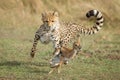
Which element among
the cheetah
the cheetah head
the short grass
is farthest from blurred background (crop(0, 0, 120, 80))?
the cheetah head

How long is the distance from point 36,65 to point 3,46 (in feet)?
10.0

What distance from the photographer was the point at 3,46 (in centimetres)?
1639

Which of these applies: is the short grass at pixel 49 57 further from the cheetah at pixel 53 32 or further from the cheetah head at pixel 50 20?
the cheetah head at pixel 50 20

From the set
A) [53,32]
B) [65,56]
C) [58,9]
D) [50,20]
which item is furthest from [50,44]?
[58,9]

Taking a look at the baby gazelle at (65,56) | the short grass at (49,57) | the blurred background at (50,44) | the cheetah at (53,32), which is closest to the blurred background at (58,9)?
the blurred background at (50,44)

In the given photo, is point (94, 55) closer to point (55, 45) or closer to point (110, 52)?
point (110, 52)

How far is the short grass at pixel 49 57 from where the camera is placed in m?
12.4

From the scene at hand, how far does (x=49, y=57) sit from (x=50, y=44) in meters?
3.08

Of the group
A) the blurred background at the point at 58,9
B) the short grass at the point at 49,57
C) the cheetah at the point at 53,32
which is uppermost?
the blurred background at the point at 58,9

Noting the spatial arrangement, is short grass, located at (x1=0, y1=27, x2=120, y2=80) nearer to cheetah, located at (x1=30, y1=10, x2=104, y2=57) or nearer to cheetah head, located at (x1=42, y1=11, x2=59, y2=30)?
cheetah, located at (x1=30, y1=10, x2=104, y2=57)

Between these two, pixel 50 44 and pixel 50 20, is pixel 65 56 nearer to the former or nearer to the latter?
pixel 50 20

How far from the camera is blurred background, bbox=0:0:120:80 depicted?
12.7 m

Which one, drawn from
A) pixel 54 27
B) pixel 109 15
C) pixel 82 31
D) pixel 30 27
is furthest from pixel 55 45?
pixel 109 15

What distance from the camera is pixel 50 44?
18.0 m
